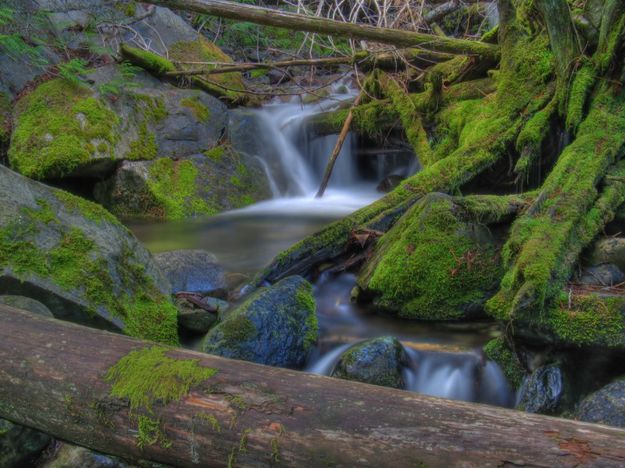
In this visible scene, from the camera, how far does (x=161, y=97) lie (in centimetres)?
948

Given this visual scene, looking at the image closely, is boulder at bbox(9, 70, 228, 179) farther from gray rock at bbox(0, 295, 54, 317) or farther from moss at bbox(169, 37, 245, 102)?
gray rock at bbox(0, 295, 54, 317)

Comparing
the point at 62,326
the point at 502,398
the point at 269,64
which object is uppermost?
the point at 269,64

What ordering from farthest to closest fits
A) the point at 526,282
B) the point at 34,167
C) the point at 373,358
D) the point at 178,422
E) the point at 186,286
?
the point at 34,167
the point at 186,286
the point at 373,358
the point at 526,282
the point at 178,422

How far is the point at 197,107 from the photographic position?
966 centimetres

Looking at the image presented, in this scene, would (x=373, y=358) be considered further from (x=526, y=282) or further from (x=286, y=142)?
(x=286, y=142)

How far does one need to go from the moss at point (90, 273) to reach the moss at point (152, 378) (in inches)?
55.8

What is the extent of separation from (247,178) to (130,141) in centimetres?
198

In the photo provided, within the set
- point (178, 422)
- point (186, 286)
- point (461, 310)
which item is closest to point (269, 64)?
point (186, 286)

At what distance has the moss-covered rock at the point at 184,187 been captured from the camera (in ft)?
28.0

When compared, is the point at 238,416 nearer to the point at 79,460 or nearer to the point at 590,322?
the point at 79,460

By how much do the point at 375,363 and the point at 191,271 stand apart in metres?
2.01

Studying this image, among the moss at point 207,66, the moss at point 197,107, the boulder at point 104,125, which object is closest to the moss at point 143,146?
the boulder at point 104,125

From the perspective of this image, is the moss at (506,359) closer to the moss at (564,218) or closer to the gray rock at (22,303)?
the moss at (564,218)

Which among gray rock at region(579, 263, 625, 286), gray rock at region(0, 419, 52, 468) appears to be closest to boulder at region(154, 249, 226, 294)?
gray rock at region(0, 419, 52, 468)
